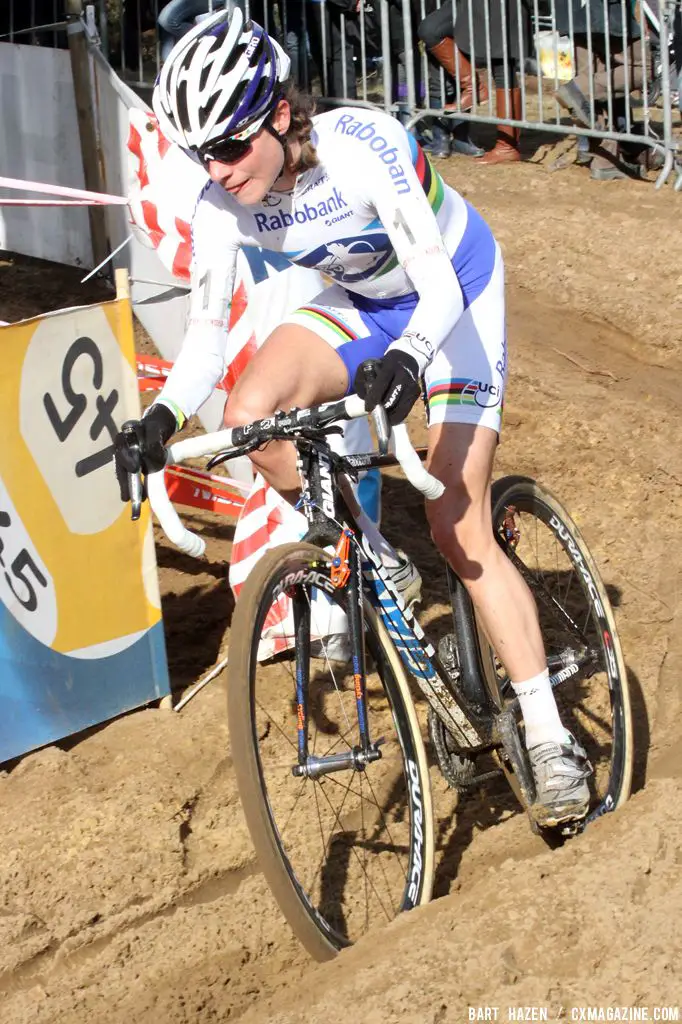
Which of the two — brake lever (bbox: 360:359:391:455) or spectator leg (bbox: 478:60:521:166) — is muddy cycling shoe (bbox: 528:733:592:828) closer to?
brake lever (bbox: 360:359:391:455)

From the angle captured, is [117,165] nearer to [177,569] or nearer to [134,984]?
[177,569]

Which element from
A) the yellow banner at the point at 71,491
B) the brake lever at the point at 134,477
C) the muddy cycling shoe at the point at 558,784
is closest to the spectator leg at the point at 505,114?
the yellow banner at the point at 71,491

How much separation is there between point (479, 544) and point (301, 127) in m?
1.36

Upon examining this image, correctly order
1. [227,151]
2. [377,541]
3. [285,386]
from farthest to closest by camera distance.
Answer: [285,386], [377,541], [227,151]

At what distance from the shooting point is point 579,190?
9.52 metres

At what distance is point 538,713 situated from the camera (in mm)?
3963

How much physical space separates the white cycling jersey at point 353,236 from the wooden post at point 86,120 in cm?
478

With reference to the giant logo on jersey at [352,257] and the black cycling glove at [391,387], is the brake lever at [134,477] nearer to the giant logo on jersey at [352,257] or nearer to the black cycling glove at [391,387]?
the black cycling glove at [391,387]

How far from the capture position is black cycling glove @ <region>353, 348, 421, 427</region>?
3.07 m

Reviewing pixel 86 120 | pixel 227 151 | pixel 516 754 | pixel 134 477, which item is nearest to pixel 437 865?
pixel 516 754

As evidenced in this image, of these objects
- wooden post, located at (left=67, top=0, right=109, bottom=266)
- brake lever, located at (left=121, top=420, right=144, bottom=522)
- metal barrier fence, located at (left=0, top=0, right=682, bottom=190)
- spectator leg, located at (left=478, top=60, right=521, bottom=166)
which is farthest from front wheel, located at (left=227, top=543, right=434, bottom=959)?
spectator leg, located at (left=478, top=60, right=521, bottom=166)

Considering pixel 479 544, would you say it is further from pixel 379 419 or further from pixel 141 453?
pixel 141 453

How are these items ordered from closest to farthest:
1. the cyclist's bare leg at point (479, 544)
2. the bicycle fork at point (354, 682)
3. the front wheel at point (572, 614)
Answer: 1. the bicycle fork at point (354, 682)
2. the cyclist's bare leg at point (479, 544)
3. the front wheel at point (572, 614)

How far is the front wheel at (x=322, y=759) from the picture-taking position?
121 inches
